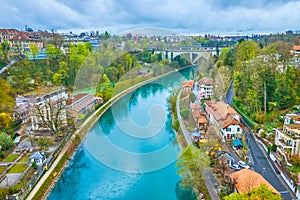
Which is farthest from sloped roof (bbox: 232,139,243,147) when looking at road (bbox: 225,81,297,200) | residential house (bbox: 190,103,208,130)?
residential house (bbox: 190,103,208,130)

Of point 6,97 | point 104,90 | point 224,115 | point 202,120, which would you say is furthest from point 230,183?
point 104,90

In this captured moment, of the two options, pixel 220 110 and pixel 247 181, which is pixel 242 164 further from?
pixel 220 110

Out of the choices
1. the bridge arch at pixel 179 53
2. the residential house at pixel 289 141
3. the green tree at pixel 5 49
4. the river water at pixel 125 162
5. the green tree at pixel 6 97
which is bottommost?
the river water at pixel 125 162

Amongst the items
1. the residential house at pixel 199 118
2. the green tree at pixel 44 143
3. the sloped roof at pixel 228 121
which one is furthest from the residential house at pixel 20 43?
the sloped roof at pixel 228 121

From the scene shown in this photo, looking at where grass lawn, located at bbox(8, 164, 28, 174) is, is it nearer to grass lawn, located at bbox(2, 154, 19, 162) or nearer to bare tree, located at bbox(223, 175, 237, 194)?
grass lawn, located at bbox(2, 154, 19, 162)

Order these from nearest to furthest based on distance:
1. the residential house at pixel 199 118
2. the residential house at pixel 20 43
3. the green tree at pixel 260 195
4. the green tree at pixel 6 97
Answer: the green tree at pixel 260 195, the residential house at pixel 199 118, the green tree at pixel 6 97, the residential house at pixel 20 43

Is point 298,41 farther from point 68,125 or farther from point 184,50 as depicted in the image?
point 68,125

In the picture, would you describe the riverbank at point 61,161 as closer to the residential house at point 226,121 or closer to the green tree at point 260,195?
the green tree at point 260,195
